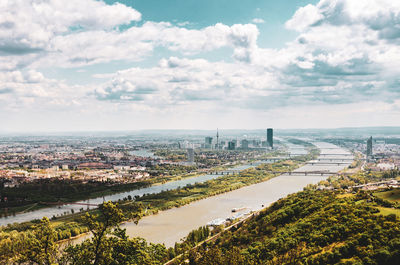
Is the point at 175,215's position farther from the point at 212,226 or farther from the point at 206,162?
the point at 206,162

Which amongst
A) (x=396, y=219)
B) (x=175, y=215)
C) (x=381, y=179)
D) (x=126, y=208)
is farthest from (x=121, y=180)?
(x=396, y=219)

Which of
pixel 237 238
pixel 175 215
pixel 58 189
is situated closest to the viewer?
pixel 237 238

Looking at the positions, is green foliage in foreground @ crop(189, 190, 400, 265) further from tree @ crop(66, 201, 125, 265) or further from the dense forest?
tree @ crop(66, 201, 125, 265)

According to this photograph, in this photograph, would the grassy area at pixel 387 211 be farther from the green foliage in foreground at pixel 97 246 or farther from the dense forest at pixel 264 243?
the green foliage in foreground at pixel 97 246

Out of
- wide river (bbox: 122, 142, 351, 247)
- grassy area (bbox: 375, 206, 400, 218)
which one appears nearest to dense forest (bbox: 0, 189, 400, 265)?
grassy area (bbox: 375, 206, 400, 218)

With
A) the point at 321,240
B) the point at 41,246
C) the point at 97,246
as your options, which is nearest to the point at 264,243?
the point at 321,240

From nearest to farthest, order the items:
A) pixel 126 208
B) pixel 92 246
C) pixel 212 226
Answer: pixel 92 246, pixel 212 226, pixel 126 208
